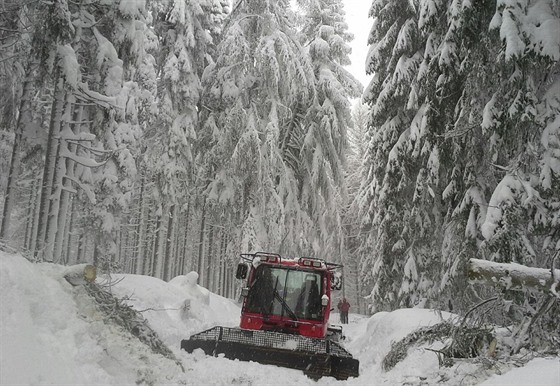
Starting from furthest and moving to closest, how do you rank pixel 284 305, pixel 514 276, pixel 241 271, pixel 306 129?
pixel 306 129 < pixel 284 305 < pixel 241 271 < pixel 514 276

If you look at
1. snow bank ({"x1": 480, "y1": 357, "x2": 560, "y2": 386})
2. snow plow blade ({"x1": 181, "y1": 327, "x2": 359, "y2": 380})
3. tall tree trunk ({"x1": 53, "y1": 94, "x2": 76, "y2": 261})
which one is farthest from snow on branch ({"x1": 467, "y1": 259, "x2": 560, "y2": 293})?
tall tree trunk ({"x1": 53, "y1": 94, "x2": 76, "y2": 261})

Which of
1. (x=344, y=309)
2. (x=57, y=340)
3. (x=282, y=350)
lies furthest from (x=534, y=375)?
(x=344, y=309)

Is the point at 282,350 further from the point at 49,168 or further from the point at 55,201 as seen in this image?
the point at 49,168

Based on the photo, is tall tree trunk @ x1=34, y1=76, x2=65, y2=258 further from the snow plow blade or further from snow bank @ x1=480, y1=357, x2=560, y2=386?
snow bank @ x1=480, y1=357, x2=560, y2=386

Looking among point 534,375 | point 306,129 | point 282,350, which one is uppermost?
point 306,129

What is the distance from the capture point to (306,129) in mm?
21609

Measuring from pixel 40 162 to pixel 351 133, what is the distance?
29426mm

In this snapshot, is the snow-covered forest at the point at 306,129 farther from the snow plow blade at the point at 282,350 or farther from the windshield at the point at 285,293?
the windshield at the point at 285,293

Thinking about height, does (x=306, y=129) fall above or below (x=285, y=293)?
above

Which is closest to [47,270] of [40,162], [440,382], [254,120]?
[440,382]

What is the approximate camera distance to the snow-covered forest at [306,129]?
7.56 meters

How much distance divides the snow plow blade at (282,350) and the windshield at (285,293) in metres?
1.59

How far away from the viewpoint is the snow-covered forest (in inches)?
298

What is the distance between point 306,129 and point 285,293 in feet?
44.7
